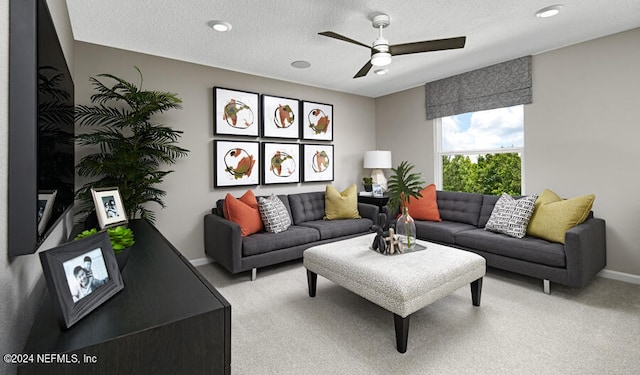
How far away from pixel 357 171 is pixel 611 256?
342 cm

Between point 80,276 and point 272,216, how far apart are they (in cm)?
266

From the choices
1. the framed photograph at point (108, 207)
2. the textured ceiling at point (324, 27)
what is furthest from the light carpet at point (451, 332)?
the textured ceiling at point (324, 27)

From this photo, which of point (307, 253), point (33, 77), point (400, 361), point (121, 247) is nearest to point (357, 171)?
point (307, 253)

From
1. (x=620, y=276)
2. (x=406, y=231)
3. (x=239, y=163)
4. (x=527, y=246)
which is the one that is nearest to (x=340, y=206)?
(x=239, y=163)

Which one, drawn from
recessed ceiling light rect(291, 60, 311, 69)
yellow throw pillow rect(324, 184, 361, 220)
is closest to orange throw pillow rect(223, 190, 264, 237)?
yellow throw pillow rect(324, 184, 361, 220)

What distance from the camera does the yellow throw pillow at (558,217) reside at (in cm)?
279

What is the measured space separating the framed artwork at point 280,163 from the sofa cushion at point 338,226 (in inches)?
29.7

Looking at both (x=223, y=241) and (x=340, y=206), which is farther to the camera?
(x=340, y=206)

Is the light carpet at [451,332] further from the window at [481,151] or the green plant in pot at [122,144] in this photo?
the window at [481,151]

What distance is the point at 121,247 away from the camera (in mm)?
1303

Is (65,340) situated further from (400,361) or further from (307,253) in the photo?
(307,253)

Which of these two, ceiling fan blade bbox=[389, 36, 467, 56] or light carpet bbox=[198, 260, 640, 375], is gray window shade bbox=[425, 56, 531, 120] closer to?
ceiling fan blade bbox=[389, 36, 467, 56]

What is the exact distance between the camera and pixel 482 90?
13.0 ft

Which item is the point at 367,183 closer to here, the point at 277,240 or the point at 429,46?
the point at 277,240
